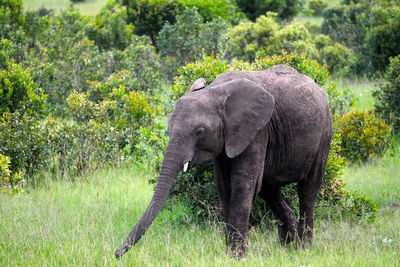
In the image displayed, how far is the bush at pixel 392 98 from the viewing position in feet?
41.2

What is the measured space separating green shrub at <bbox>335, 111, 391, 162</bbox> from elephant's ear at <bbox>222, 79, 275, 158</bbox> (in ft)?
19.4

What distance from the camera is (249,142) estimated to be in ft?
18.0

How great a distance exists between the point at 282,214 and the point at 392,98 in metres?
A: 7.10

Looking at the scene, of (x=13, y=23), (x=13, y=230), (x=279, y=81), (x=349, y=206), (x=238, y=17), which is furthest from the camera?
(x=238, y=17)

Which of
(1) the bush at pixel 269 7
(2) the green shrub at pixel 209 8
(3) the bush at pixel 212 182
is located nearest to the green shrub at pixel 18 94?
(3) the bush at pixel 212 182

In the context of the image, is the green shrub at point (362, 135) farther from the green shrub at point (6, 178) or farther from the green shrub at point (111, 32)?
the green shrub at point (111, 32)

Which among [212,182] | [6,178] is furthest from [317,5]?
[6,178]

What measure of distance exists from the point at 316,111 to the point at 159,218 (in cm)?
297

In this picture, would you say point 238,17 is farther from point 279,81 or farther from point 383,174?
point 279,81

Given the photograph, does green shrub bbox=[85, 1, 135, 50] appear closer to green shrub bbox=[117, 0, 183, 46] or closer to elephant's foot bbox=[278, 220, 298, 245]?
green shrub bbox=[117, 0, 183, 46]

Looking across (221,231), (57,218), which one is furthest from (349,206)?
(57,218)

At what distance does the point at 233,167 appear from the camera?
225 inches

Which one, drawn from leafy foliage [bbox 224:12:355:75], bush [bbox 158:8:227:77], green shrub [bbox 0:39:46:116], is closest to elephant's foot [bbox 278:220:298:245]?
green shrub [bbox 0:39:46:116]

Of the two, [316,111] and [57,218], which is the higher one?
[316,111]
